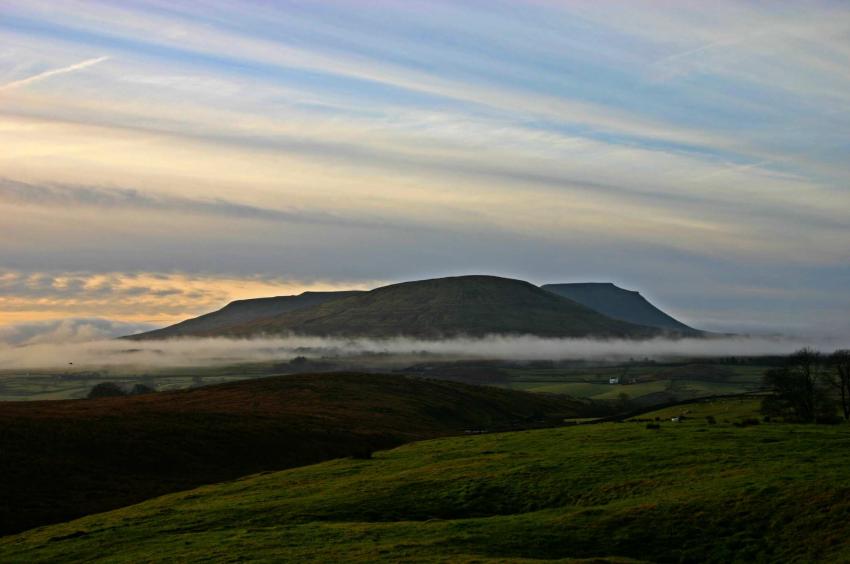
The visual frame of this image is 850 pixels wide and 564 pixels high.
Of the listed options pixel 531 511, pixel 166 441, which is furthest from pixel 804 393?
pixel 166 441

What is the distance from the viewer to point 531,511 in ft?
179

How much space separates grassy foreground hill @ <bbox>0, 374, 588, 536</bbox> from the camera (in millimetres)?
79000

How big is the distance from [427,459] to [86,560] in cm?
3324

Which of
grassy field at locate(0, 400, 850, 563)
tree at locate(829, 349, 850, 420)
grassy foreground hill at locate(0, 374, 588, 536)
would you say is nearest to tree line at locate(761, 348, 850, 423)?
tree at locate(829, 349, 850, 420)

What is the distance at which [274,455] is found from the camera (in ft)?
335

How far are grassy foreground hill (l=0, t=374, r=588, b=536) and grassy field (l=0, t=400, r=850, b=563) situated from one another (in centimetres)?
1127

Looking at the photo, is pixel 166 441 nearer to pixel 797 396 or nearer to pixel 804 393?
pixel 797 396

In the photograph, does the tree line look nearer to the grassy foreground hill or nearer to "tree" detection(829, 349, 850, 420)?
"tree" detection(829, 349, 850, 420)

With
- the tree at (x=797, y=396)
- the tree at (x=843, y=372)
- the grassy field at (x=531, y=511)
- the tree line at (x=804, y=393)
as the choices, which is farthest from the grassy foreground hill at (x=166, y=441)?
the tree at (x=843, y=372)

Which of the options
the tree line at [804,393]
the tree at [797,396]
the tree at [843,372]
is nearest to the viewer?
the tree at [797,396]

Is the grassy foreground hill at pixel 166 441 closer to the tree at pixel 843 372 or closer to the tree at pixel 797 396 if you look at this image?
the tree at pixel 797 396

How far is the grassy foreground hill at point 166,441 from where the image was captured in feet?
259

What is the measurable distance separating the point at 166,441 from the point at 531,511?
57.3m

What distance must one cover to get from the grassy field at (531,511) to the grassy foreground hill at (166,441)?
1127 centimetres
